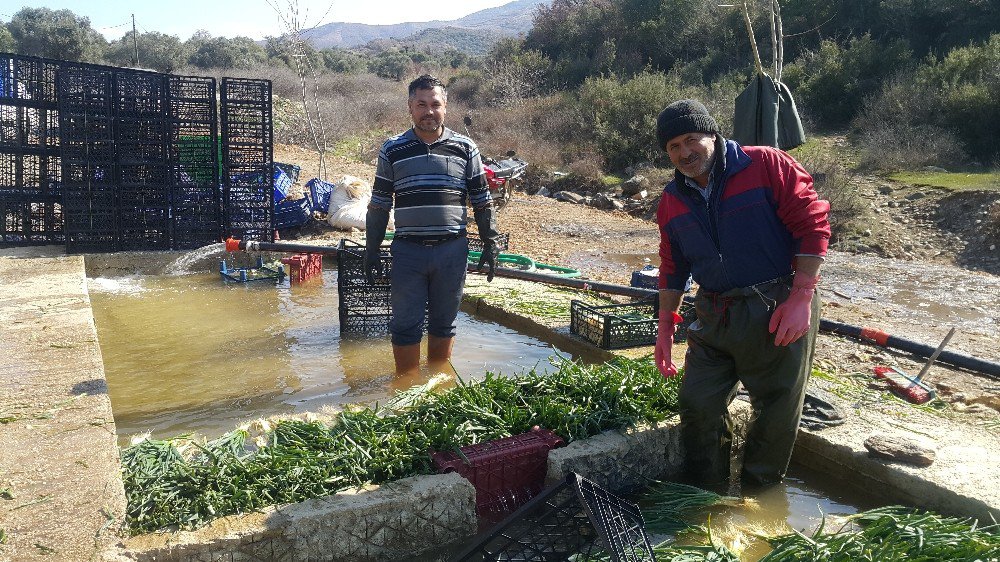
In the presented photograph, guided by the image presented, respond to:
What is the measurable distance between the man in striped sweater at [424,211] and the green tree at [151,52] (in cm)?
4542

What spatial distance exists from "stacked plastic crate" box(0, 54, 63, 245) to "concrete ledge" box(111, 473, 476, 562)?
30.3 ft

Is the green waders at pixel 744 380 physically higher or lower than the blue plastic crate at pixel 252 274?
higher

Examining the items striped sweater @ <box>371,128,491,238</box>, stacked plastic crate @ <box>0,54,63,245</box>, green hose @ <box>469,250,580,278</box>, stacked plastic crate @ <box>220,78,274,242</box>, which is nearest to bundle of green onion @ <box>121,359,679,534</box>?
striped sweater @ <box>371,128,491,238</box>

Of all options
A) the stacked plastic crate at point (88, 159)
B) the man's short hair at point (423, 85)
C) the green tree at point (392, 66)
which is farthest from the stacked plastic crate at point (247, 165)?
the green tree at point (392, 66)

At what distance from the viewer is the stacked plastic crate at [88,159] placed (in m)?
10.1

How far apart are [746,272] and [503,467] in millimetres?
1347

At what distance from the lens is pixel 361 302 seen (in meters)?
6.88

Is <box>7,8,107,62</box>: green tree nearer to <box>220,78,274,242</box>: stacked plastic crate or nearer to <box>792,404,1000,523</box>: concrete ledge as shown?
<box>220,78,274,242</box>: stacked plastic crate

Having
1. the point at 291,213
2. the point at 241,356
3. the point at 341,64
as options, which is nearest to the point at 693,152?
the point at 241,356

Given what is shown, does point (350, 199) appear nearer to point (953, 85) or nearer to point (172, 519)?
point (172, 519)

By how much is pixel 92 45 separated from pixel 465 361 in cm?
4960

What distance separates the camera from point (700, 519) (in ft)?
11.3

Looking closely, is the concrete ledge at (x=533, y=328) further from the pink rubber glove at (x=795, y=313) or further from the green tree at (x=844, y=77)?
the green tree at (x=844, y=77)

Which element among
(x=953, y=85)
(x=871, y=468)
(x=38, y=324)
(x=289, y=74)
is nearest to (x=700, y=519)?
(x=871, y=468)
